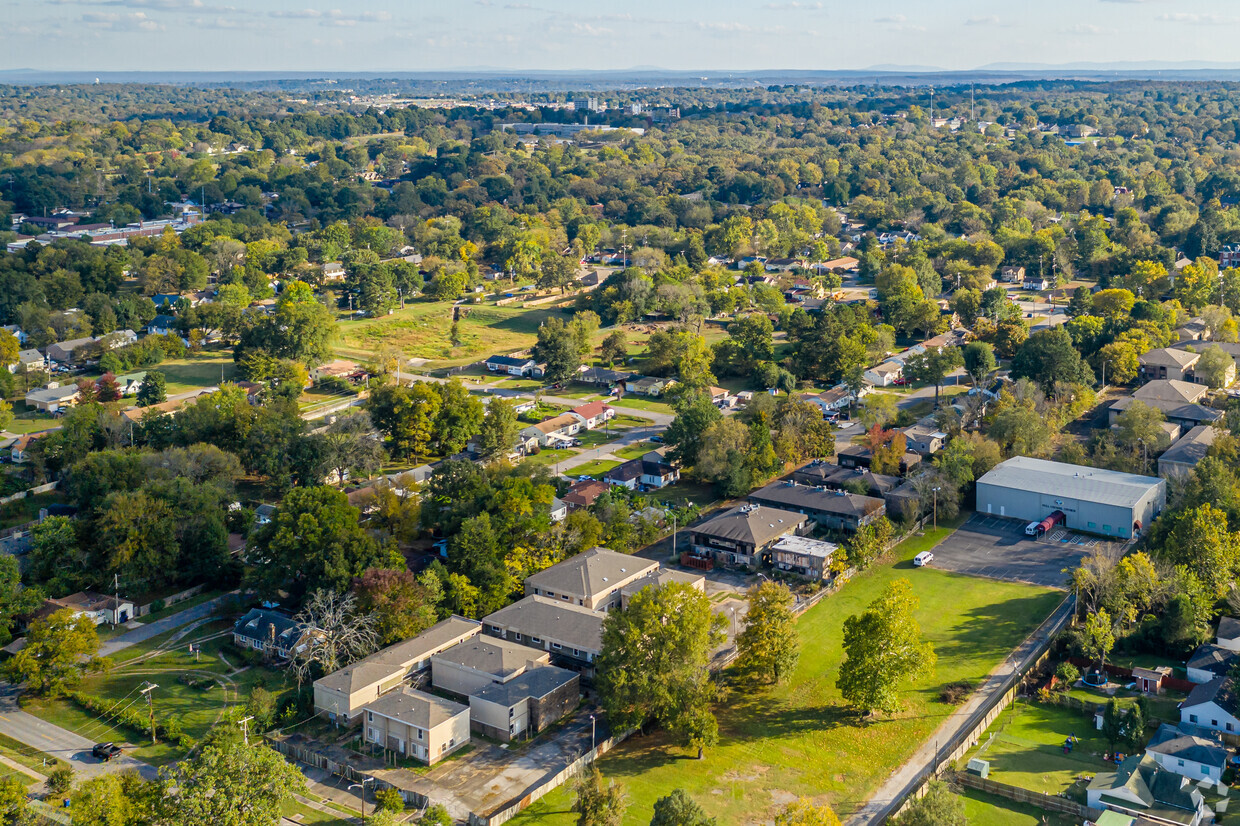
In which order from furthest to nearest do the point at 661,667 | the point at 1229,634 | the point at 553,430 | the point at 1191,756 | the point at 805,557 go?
the point at 553,430 < the point at 805,557 < the point at 1229,634 < the point at 661,667 < the point at 1191,756

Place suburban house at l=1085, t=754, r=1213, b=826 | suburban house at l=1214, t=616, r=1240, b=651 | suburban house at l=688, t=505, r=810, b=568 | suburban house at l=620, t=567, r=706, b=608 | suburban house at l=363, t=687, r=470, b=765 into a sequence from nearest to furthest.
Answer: suburban house at l=1085, t=754, r=1213, b=826, suburban house at l=363, t=687, r=470, b=765, suburban house at l=1214, t=616, r=1240, b=651, suburban house at l=620, t=567, r=706, b=608, suburban house at l=688, t=505, r=810, b=568

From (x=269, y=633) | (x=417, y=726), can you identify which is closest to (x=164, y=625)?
(x=269, y=633)

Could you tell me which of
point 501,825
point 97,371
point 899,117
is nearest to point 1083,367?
point 501,825

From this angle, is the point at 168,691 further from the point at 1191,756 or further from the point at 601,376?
the point at 601,376

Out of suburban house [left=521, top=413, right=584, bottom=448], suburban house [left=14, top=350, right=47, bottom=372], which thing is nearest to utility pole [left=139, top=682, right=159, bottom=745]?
suburban house [left=521, top=413, right=584, bottom=448]

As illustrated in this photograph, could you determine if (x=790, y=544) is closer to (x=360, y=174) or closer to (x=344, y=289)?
(x=344, y=289)

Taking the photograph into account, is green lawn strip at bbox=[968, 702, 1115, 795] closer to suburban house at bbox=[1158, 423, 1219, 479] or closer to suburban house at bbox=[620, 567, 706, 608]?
suburban house at bbox=[620, 567, 706, 608]
